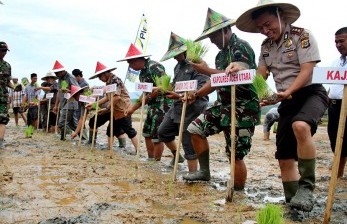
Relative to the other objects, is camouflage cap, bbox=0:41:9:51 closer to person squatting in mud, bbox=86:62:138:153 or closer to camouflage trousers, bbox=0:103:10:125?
camouflage trousers, bbox=0:103:10:125

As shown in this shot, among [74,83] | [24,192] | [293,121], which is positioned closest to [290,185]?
[293,121]

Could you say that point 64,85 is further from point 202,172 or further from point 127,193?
point 127,193

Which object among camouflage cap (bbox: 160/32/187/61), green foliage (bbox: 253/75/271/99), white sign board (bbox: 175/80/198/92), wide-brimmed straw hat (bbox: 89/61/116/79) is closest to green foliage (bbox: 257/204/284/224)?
green foliage (bbox: 253/75/271/99)

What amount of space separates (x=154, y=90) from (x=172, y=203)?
266 cm

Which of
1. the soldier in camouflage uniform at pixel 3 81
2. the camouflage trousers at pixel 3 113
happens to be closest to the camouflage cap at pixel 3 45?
the soldier in camouflage uniform at pixel 3 81

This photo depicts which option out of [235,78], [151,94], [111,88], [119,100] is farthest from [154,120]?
[235,78]

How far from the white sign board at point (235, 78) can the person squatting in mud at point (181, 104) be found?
124 cm

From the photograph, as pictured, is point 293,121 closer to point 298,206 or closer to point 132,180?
point 298,206

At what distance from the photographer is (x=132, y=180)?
514 centimetres

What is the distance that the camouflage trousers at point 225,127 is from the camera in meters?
4.35

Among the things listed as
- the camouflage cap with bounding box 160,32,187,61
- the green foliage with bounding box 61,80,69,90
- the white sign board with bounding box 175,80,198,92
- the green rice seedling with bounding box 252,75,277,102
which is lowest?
the green rice seedling with bounding box 252,75,277,102

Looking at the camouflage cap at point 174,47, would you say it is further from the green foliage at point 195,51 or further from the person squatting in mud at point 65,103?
the person squatting in mud at point 65,103

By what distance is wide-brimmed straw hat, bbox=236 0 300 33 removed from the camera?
3664mm

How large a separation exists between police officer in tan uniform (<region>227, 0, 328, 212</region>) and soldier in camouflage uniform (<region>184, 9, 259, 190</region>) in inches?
11.2
